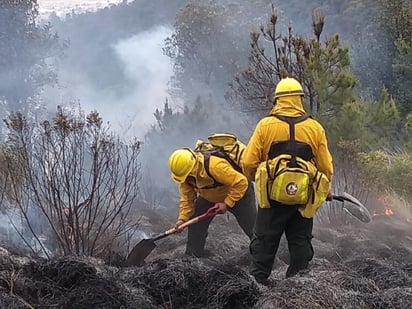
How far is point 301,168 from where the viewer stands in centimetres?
435

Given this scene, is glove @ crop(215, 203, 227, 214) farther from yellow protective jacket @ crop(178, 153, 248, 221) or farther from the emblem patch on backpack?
the emblem patch on backpack

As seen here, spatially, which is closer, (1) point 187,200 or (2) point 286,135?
(2) point 286,135

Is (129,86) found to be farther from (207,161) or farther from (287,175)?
(287,175)

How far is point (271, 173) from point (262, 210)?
1.21ft

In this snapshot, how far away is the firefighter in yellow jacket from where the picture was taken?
17.2ft

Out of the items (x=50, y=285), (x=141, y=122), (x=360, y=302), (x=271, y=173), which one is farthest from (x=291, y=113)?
(x=141, y=122)

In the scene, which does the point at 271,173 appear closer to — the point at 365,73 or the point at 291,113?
the point at 291,113

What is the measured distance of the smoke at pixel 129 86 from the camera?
83.7 feet

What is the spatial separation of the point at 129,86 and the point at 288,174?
2560 cm

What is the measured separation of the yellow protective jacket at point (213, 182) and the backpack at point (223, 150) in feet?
0.14

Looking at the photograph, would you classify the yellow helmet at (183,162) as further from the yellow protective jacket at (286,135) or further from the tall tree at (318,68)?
the tall tree at (318,68)

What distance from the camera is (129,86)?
1156 inches

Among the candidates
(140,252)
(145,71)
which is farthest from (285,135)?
(145,71)

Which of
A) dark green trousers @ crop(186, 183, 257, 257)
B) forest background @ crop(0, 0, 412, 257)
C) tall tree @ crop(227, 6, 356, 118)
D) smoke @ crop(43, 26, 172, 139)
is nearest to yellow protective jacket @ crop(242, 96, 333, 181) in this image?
dark green trousers @ crop(186, 183, 257, 257)
